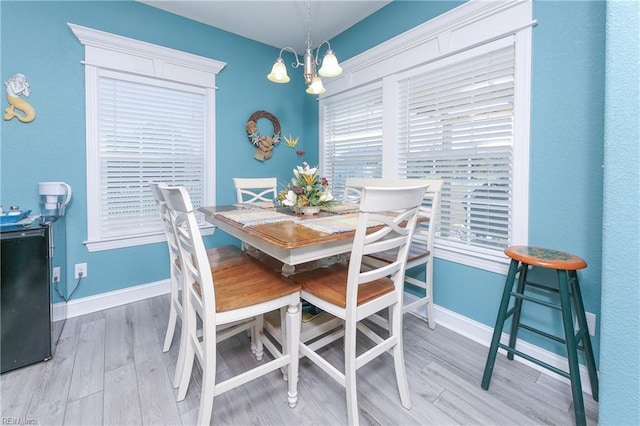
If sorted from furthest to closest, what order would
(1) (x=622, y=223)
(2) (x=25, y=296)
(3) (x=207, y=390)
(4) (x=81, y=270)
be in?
1. (4) (x=81, y=270)
2. (2) (x=25, y=296)
3. (3) (x=207, y=390)
4. (1) (x=622, y=223)

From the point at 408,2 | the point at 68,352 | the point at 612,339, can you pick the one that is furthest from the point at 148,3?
the point at 612,339

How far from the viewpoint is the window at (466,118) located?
1778 millimetres

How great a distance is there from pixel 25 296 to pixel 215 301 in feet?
4.37

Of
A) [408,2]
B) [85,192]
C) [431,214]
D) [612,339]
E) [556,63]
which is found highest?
[408,2]

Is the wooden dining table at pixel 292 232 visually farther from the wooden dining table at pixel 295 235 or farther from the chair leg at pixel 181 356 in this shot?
the chair leg at pixel 181 356

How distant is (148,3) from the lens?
2.52 meters

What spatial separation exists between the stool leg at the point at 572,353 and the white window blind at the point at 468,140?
57 centimetres

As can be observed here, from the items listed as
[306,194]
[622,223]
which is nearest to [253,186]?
[306,194]

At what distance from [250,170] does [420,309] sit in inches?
89.0

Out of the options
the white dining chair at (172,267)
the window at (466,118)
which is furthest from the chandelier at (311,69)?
the white dining chair at (172,267)

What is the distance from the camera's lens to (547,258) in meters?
1.40

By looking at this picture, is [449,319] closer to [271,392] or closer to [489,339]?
[489,339]

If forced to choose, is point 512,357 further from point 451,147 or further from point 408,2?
point 408,2

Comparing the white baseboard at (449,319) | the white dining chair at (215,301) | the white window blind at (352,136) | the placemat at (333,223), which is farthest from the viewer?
the white window blind at (352,136)
